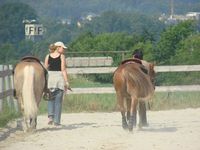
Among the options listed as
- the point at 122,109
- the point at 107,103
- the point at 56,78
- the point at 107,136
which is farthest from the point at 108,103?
the point at 107,136

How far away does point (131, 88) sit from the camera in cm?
1277

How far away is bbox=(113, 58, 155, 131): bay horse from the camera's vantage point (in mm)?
12742

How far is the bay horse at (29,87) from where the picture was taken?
12828 millimetres

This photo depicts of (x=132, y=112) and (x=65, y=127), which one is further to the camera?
(x=65, y=127)

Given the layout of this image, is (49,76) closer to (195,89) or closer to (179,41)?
(195,89)

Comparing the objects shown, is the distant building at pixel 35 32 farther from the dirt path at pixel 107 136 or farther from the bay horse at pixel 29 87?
the bay horse at pixel 29 87

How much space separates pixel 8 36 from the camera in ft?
305

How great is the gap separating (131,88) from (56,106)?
6.55 ft

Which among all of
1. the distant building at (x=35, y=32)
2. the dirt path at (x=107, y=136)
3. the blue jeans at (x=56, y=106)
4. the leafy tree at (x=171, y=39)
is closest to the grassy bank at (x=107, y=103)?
the dirt path at (x=107, y=136)

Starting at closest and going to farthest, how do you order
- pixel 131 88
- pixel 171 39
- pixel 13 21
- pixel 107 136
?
pixel 107 136 → pixel 131 88 → pixel 171 39 → pixel 13 21

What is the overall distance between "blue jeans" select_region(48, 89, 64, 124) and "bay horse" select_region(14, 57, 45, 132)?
0.64 meters

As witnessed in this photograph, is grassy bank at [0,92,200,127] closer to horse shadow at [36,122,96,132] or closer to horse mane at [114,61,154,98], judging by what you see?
horse shadow at [36,122,96,132]

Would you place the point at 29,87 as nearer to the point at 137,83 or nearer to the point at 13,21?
the point at 137,83

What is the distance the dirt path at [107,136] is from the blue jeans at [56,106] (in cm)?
24
